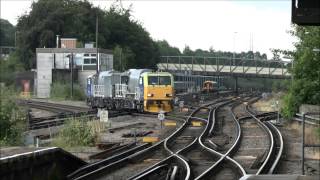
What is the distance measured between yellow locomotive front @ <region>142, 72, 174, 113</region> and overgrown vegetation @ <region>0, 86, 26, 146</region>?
649 inches

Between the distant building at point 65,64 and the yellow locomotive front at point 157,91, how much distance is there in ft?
129

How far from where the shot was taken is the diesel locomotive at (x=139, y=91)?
43406mm

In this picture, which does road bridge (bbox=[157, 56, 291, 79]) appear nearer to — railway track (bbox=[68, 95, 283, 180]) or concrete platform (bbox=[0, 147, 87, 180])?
railway track (bbox=[68, 95, 283, 180])

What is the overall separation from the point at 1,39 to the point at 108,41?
253ft

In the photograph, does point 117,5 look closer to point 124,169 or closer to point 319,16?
point 124,169

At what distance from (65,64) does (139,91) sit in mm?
45037

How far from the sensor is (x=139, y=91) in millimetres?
43844

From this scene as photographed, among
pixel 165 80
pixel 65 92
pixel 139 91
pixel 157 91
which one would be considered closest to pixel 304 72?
pixel 157 91

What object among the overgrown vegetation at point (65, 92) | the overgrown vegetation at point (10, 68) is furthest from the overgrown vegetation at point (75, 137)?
the overgrown vegetation at point (10, 68)

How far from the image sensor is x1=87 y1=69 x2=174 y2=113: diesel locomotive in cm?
4341

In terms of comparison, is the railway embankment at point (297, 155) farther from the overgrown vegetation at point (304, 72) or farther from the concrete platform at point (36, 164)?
the concrete platform at point (36, 164)

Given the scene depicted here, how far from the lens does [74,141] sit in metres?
24.4

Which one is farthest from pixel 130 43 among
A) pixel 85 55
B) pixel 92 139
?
pixel 92 139

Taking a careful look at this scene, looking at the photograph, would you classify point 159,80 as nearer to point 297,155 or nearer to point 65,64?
point 297,155
